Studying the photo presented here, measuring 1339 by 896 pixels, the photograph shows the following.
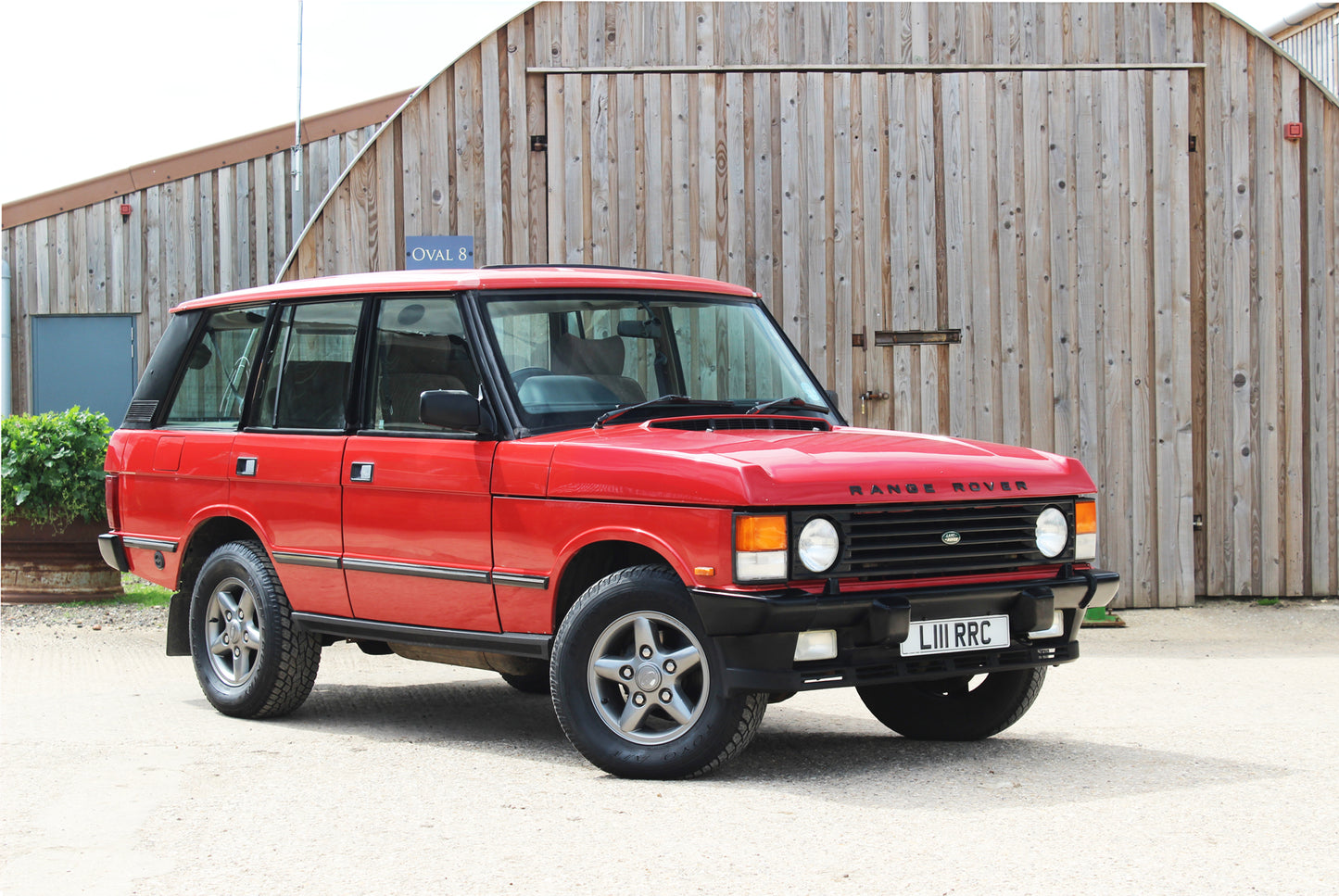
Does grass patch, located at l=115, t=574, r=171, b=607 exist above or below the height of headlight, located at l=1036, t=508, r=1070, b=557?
below

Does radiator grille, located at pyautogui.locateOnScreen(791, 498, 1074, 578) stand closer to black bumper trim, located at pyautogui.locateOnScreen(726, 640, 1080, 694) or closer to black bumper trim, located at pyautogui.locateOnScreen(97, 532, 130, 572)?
black bumper trim, located at pyautogui.locateOnScreen(726, 640, 1080, 694)

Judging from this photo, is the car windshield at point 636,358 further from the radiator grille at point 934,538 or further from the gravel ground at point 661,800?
the gravel ground at point 661,800

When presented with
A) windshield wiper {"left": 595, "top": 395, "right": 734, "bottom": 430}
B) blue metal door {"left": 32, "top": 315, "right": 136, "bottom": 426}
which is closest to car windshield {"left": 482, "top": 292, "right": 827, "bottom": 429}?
windshield wiper {"left": 595, "top": 395, "right": 734, "bottom": 430}

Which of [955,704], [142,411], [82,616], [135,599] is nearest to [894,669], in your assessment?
[955,704]

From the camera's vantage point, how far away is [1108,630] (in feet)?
35.4

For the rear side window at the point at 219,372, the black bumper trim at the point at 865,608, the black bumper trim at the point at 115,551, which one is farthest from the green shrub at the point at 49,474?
the black bumper trim at the point at 865,608

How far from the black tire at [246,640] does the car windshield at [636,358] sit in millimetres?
1760

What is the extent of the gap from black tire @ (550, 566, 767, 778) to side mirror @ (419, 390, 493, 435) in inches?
36.1

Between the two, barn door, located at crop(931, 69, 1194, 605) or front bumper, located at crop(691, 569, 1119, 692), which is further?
barn door, located at crop(931, 69, 1194, 605)

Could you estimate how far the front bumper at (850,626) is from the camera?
530 centimetres

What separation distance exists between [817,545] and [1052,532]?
1160 mm

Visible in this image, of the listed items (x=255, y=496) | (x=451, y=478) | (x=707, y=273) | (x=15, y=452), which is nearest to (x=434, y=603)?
(x=451, y=478)

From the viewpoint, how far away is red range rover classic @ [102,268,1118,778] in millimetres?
5453

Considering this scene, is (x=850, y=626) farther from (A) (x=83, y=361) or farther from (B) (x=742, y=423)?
(A) (x=83, y=361)
